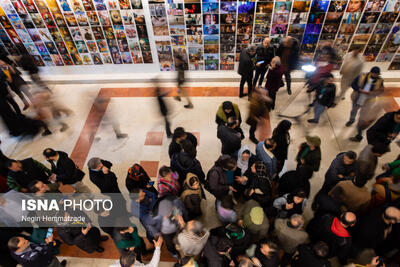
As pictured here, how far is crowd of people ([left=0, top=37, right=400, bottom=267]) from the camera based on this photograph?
293cm

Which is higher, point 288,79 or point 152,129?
point 288,79

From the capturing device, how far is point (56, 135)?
5.97 m

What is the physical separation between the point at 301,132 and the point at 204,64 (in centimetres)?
323

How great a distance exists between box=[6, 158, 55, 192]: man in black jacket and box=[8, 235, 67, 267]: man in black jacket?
1.10 metres

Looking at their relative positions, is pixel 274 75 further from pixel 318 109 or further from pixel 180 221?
pixel 180 221

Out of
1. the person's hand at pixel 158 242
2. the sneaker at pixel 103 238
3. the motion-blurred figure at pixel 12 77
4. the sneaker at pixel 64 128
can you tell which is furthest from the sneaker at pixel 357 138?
the motion-blurred figure at pixel 12 77

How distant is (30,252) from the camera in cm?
303

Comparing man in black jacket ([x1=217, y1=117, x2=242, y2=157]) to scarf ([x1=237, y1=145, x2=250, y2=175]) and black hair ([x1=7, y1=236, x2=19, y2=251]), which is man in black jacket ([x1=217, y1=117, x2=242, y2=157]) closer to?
scarf ([x1=237, y1=145, x2=250, y2=175])

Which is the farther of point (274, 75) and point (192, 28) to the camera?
point (192, 28)

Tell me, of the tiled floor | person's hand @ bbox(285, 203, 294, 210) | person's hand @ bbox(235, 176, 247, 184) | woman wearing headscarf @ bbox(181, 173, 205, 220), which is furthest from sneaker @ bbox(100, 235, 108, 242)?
person's hand @ bbox(285, 203, 294, 210)

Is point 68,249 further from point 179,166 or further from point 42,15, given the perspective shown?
point 42,15

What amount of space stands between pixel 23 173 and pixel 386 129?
595 cm

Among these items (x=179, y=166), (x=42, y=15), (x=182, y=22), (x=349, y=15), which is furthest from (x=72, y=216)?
(x=349, y=15)

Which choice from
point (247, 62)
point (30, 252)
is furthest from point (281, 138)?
point (30, 252)
